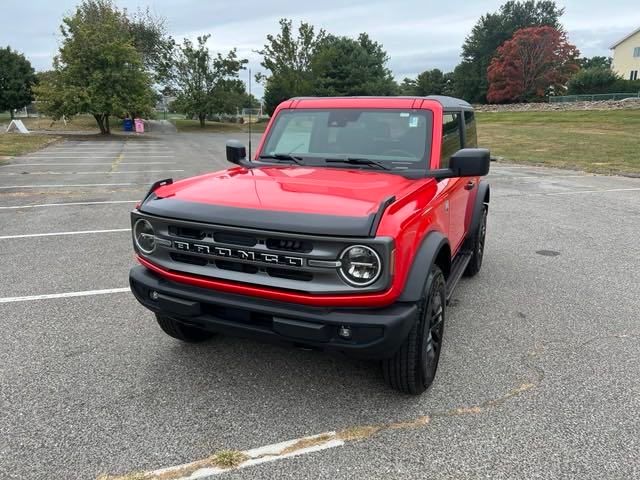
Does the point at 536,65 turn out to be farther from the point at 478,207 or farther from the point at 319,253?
the point at 319,253

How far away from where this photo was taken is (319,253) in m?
2.53

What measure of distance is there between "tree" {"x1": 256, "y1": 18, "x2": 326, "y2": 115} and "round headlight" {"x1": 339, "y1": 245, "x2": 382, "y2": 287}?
4094 centimetres

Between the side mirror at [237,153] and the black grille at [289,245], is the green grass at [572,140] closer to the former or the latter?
the side mirror at [237,153]

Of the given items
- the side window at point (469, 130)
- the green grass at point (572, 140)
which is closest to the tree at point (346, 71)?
the green grass at point (572, 140)

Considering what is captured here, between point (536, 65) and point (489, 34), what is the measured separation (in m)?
16.5

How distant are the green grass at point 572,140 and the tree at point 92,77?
19.3 m

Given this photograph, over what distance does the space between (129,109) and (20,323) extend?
2678 centimetres

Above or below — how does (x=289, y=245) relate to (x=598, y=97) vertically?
below

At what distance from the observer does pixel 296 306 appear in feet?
8.57

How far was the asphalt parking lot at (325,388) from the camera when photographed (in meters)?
2.52

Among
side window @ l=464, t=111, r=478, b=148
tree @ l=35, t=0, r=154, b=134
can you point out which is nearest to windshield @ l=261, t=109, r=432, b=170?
side window @ l=464, t=111, r=478, b=148

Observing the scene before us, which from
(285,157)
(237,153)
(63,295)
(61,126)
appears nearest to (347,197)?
(285,157)

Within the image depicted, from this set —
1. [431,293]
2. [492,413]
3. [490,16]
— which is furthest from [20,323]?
[490,16]

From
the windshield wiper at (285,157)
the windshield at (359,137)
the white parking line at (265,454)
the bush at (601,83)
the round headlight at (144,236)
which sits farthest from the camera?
the bush at (601,83)
